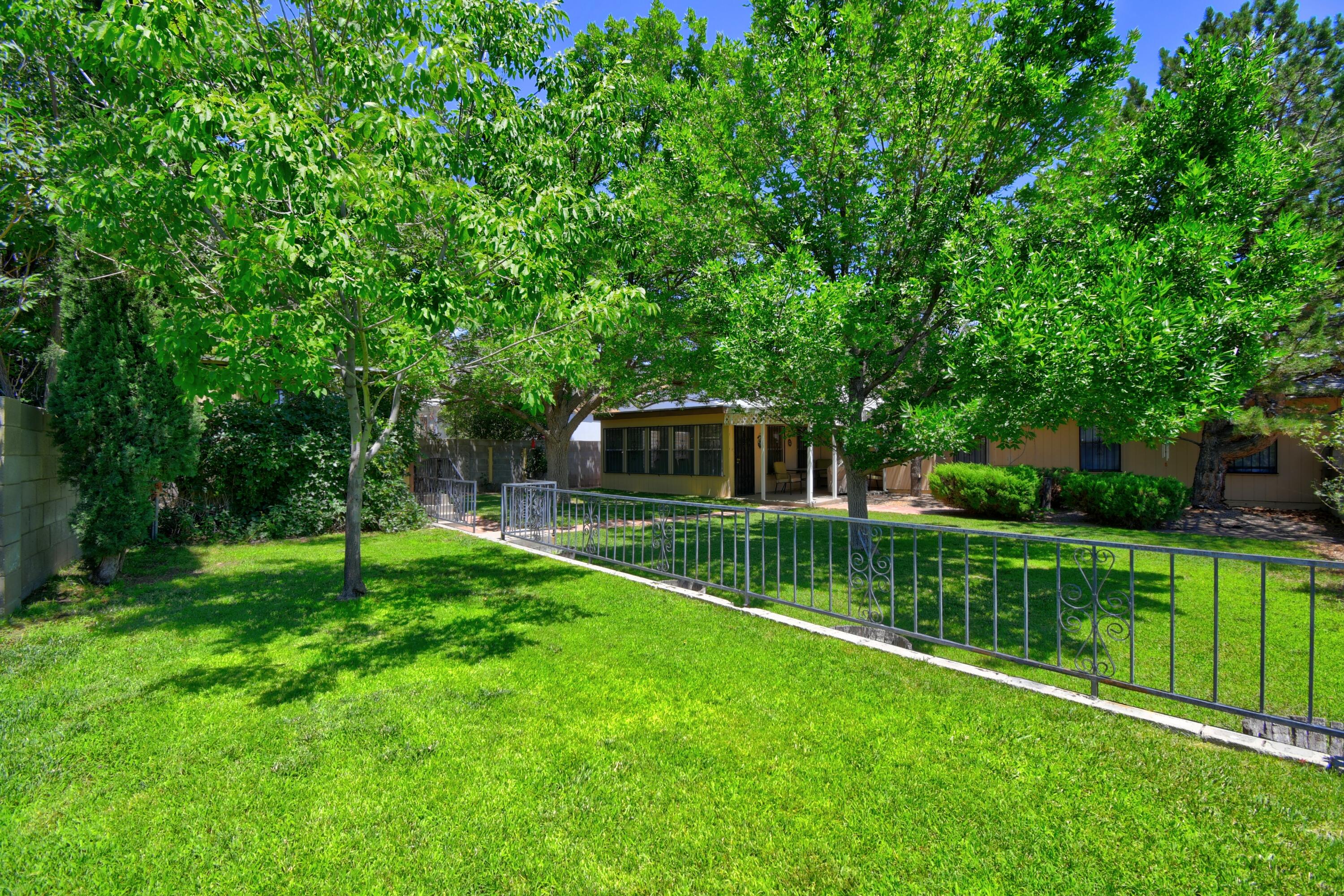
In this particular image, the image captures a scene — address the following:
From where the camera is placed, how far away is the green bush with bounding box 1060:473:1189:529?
37.6ft

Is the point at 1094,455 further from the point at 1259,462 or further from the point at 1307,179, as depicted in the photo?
the point at 1307,179

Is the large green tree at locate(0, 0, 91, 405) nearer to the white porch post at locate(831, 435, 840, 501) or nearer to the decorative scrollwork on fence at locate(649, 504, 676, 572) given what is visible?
the decorative scrollwork on fence at locate(649, 504, 676, 572)

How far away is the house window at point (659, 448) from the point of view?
19250 mm

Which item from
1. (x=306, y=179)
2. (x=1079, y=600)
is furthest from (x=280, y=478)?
(x=1079, y=600)

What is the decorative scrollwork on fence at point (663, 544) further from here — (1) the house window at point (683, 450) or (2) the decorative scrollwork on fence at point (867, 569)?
(1) the house window at point (683, 450)

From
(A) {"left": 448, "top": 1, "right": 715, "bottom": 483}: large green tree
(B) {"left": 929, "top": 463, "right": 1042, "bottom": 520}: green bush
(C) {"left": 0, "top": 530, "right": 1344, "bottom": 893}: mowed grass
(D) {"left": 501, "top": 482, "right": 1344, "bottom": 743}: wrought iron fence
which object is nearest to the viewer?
(C) {"left": 0, "top": 530, "right": 1344, "bottom": 893}: mowed grass

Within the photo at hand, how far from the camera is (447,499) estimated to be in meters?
13.3

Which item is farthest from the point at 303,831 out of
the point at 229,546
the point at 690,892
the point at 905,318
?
the point at 229,546

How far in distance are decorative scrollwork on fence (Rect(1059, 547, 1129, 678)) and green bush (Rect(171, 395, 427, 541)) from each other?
10.2m

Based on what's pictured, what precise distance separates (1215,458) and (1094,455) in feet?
9.58

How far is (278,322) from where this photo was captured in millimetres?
4809

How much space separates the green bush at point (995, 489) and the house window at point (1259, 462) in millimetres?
5279

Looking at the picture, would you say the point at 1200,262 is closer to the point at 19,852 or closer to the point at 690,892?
the point at 690,892

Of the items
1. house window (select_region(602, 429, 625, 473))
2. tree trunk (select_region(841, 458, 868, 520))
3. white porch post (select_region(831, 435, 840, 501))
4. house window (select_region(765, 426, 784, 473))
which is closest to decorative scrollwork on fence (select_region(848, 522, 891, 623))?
tree trunk (select_region(841, 458, 868, 520))
